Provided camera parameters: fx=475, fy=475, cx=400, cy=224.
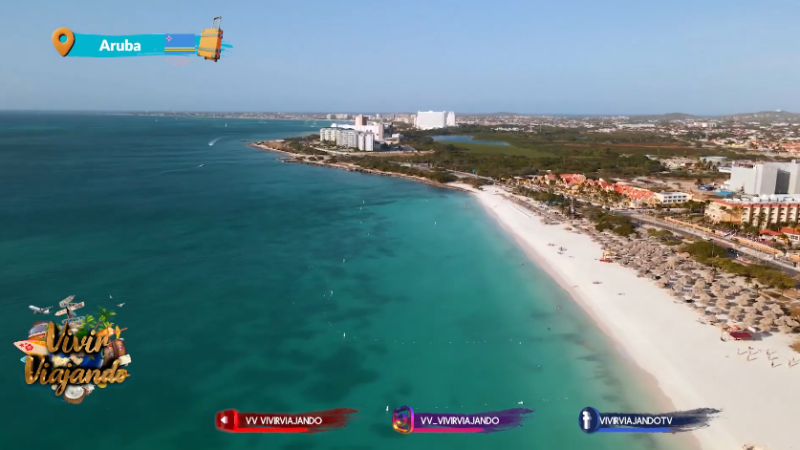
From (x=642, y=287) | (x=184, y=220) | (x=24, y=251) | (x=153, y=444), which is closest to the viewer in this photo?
(x=153, y=444)

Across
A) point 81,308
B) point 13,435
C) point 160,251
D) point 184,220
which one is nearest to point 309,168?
point 184,220

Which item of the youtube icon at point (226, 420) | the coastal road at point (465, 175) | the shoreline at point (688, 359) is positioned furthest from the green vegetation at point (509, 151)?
the youtube icon at point (226, 420)

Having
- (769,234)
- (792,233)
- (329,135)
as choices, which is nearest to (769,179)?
A: (792,233)

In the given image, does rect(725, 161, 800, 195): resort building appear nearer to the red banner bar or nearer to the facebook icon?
the facebook icon

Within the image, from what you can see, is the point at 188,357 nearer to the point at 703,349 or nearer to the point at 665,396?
the point at 665,396

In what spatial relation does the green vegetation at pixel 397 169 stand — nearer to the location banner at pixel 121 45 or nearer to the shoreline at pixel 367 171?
the shoreline at pixel 367 171

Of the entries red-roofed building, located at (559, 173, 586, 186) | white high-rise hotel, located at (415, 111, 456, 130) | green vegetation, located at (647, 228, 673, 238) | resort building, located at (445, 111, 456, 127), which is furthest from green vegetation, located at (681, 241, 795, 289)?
resort building, located at (445, 111, 456, 127)
